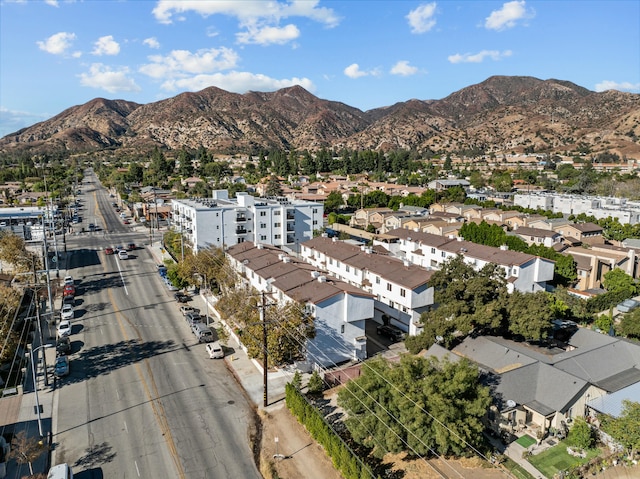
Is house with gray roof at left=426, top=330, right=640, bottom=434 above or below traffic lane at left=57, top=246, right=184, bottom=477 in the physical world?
above

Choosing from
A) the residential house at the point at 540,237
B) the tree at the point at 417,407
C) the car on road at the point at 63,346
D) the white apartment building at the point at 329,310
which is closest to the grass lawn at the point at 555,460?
the tree at the point at 417,407

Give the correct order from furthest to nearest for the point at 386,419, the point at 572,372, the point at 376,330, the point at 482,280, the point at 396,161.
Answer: the point at 396,161 < the point at 376,330 < the point at 482,280 < the point at 572,372 < the point at 386,419

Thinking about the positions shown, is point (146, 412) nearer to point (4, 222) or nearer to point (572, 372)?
point (572, 372)

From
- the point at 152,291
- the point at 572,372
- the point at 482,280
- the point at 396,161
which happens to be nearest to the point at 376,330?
the point at 482,280

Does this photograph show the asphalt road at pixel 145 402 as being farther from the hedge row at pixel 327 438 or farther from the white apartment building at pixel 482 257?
the white apartment building at pixel 482 257

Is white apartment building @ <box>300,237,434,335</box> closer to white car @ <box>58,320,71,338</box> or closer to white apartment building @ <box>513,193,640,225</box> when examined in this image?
white car @ <box>58,320,71,338</box>

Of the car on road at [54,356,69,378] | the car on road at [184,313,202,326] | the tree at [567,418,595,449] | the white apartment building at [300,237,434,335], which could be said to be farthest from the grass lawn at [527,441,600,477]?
the car on road at [54,356,69,378]
